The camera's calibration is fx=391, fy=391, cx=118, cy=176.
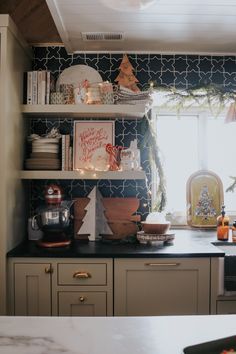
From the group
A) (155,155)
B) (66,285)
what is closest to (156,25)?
(155,155)

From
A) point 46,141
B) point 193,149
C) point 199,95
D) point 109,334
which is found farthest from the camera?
point 193,149

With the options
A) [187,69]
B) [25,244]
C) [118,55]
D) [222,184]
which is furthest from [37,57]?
[222,184]

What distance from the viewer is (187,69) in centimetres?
307

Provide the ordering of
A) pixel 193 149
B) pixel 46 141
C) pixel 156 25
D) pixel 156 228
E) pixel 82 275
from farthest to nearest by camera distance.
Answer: pixel 193 149, pixel 46 141, pixel 156 228, pixel 156 25, pixel 82 275

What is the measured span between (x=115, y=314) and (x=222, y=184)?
145cm

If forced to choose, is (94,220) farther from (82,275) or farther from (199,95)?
(199,95)

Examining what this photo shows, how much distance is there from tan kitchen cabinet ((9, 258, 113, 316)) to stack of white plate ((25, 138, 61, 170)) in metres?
0.67

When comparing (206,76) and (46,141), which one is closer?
(46,141)

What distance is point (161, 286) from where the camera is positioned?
2326mm

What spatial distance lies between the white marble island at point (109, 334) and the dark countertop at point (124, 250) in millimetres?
1066

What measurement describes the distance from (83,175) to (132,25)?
1.02 m

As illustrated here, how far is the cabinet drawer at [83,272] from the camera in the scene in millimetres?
2320

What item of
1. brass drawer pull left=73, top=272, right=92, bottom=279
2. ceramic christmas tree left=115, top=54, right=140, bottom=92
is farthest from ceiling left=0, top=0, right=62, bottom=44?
brass drawer pull left=73, top=272, right=92, bottom=279

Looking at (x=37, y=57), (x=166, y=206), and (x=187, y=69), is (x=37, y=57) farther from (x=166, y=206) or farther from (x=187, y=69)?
(x=166, y=206)
